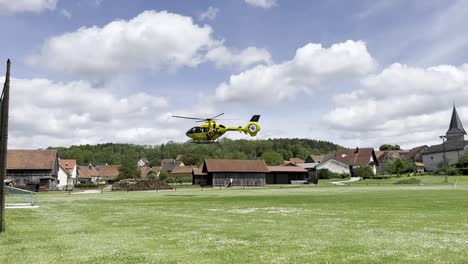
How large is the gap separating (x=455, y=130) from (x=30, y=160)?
502ft

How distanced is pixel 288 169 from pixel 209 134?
72.6 meters

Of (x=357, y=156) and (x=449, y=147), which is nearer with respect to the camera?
(x=357, y=156)

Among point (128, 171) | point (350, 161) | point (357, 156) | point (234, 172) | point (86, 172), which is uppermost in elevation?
point (357, 156)

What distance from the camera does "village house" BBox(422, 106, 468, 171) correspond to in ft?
487

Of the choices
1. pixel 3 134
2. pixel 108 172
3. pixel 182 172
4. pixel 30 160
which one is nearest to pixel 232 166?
pixel 30 160

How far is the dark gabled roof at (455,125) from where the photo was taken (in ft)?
570

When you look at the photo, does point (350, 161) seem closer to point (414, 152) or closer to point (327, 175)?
point (327, 175)

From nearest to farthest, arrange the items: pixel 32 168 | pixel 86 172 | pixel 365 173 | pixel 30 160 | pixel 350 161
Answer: pixel 32 168 < pixel 30 160 < pixel 365 173 < pixel 350 161 < pixel 86 172

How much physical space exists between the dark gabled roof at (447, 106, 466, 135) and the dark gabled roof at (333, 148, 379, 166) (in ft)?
157

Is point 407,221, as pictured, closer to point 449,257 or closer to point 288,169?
point 449,257

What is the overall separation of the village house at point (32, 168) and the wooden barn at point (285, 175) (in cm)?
6122

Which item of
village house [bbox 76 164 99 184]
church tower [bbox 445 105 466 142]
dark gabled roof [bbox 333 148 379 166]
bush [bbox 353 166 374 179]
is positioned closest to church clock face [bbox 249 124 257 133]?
bush [bbox 353 166 374 179]

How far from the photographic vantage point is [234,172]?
11762 cm

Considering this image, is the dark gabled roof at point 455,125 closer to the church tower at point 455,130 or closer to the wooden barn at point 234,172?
the church tower at point 455,130
